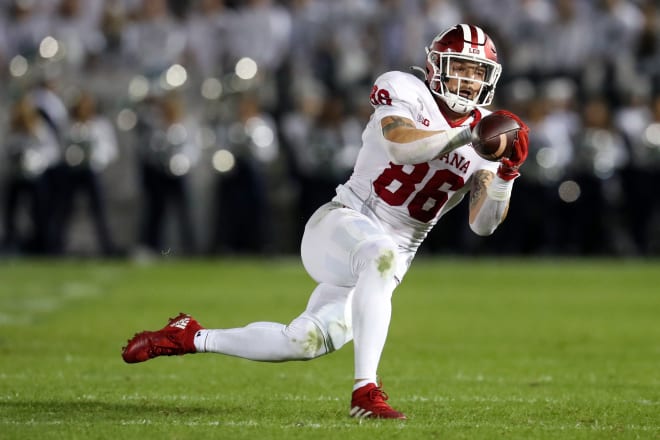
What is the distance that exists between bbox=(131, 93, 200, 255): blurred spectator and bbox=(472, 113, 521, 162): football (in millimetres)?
9415

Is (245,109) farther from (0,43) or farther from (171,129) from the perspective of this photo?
(0,43)

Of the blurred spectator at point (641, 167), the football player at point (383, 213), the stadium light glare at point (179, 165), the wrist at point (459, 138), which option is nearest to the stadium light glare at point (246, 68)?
the stadium light glare at point (179, 165)

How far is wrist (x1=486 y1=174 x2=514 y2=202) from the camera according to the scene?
5.34m

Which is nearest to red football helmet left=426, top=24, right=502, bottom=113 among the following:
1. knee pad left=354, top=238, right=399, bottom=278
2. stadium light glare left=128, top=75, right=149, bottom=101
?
knee pad left=354, top=238, right=399, bottom=278

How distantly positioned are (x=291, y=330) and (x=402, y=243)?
69 centimetres

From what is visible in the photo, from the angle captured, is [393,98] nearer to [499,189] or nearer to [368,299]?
[499,189]

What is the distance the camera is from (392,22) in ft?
48.3

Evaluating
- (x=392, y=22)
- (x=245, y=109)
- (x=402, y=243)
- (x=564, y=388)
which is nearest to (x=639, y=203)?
(x=392, y=22)

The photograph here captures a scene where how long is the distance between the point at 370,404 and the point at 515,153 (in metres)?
1.20

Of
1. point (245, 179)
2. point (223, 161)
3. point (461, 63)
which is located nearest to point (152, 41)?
point (223, 161)

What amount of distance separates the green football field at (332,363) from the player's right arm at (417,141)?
42.3 inches

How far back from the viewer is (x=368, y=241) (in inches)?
202

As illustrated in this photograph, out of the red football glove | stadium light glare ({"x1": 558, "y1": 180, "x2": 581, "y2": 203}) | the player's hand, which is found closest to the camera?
the red football glove

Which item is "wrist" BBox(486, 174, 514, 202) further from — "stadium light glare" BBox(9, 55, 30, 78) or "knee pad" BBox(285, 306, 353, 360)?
"stadium light glare" BBox(9, 55, 30, 78)
